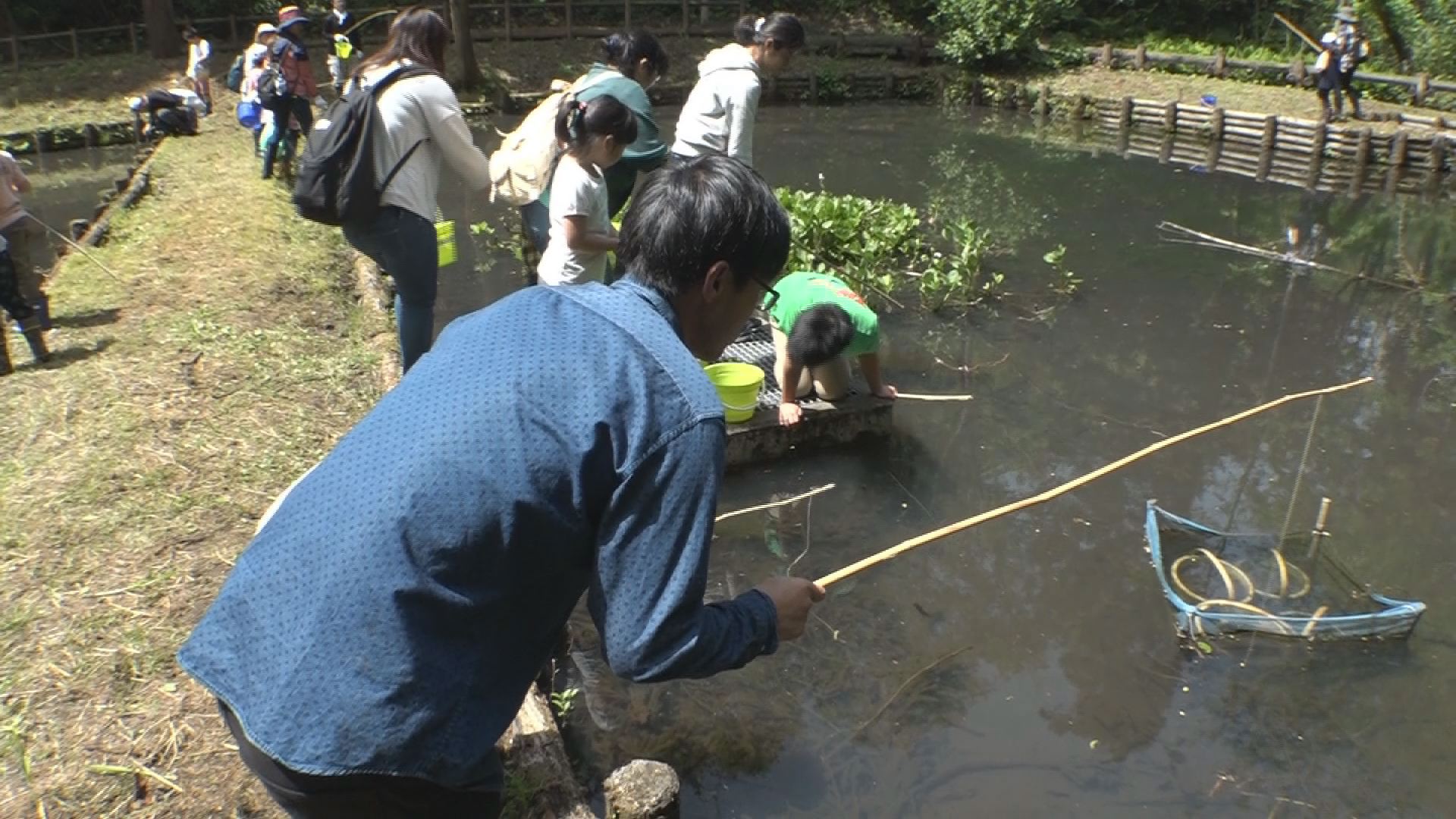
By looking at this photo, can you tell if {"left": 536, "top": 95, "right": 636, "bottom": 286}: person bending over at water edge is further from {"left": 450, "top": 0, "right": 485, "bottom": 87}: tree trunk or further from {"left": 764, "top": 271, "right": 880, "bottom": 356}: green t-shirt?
{"left": 450, "top": 0, "right": 485, "bottom": 87}: tree trunk

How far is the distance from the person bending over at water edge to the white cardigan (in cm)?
44

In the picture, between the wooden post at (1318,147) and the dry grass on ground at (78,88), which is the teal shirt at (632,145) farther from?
the dry grass on ground at (78,88)

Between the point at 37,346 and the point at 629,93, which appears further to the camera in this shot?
the point at 37,346

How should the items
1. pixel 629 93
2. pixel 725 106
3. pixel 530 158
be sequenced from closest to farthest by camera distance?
pixel 530 158 < pixel 629 93 < pixel 725 106

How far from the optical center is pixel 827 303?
5566 millimetres

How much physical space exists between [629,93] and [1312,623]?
4167mm

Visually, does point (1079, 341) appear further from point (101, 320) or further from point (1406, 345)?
point (101, 320)

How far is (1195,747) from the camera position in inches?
172

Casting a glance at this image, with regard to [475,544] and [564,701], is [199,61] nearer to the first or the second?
[564,701]

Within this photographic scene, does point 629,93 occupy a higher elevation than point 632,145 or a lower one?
higher

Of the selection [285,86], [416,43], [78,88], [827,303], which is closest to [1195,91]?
[285,86]

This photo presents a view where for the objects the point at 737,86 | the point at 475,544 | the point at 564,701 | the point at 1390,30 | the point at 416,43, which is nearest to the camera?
the point at 475,544

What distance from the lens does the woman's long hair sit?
4.77 metres

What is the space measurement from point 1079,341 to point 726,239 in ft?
23.5
